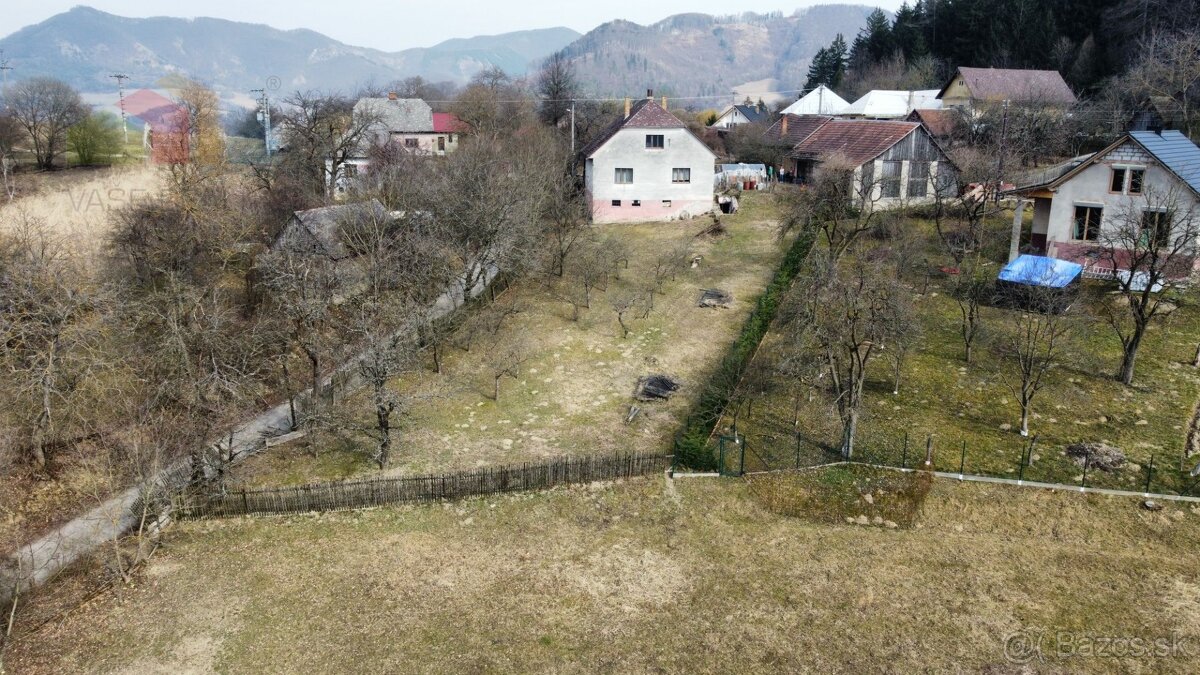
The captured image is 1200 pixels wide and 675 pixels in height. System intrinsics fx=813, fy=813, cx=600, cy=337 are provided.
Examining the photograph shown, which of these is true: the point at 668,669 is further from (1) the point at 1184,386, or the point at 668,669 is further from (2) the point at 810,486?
(1) the point at 1184,386

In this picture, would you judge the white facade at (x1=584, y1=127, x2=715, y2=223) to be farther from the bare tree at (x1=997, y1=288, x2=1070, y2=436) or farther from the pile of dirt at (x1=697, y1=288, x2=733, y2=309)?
the bare tree at (x1=997, y1=288, x2=1070, y2=436)

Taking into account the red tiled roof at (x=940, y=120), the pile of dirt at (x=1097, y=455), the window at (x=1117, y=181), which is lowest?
the pile of dirt at (x=1097, y=455)

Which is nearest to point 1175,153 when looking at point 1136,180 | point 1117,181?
point 1136,180

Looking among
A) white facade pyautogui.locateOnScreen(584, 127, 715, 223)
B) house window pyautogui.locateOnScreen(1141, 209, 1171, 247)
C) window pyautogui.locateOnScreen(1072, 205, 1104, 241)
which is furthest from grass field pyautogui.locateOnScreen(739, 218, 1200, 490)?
white facade pyautogui.locateOnScreen(584, 127, 715, 223)

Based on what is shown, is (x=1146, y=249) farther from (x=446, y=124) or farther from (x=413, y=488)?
(x=446, y=124)

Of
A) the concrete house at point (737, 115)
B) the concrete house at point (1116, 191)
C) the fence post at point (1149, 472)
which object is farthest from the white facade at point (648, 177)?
the concrete house at point (737, 115)

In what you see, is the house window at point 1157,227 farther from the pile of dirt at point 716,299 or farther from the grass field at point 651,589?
the pile of dirt at point 716,299
